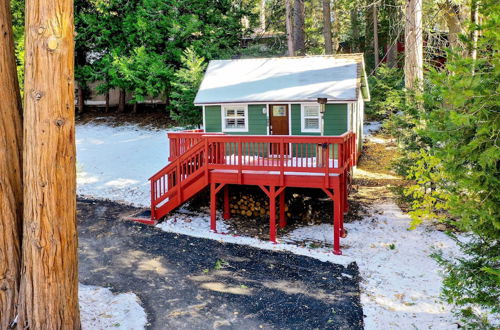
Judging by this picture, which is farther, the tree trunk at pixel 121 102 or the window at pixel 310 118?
the tree trunk at pixel 121 102

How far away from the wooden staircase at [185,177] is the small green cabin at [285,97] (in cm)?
300

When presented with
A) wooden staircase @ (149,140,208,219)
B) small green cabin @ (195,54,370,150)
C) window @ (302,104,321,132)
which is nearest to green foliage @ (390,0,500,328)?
wooden staircase @ (149,140,208,219)

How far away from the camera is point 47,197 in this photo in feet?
16.5

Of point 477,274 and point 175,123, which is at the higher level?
point 175,123

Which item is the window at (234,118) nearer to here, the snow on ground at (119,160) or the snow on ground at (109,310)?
the snow on ground at (119,160)

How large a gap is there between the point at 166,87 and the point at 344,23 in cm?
1611

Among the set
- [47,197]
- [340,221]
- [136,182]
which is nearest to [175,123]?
[136,182]

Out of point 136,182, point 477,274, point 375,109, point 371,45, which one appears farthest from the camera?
point 371,45

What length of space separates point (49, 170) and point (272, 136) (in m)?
6.58

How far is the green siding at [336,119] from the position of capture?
13477 mm

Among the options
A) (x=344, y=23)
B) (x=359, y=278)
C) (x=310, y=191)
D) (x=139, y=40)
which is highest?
(x=344, y=23)

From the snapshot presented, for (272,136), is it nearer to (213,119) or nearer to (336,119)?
(336,119)

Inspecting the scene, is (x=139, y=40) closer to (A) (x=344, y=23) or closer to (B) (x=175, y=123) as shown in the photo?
(B) (x=175, y=123)

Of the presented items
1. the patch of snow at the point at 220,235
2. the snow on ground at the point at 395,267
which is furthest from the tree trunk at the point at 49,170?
the patch of snow at the point at 220,235
